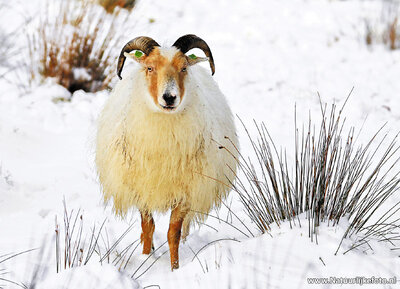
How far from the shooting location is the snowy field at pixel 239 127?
2445mm

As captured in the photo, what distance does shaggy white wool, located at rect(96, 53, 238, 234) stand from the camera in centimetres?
304

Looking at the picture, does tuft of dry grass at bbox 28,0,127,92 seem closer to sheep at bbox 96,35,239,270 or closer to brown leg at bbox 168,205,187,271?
sheep at bbox 96,35,239,270

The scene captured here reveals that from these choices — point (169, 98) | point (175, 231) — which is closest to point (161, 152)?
point (169, 98)

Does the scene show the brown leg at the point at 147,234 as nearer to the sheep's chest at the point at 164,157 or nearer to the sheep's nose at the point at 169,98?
the sheep's chest at the point at 164,157

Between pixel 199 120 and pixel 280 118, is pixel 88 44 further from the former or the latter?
pixel 199 120

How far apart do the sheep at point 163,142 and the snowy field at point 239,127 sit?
0.76 ft

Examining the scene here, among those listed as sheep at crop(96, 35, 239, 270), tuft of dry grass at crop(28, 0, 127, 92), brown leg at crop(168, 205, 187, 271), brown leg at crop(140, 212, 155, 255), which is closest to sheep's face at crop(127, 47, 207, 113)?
sheep at crop(96, 35, 239, 270)

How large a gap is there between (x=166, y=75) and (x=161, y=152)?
46 centimetres

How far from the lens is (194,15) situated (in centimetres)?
845

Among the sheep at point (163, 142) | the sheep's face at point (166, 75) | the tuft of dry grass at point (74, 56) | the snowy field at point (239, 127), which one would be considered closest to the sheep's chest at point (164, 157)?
the sheep at point (163, 142)

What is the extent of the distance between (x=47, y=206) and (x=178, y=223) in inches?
48.3

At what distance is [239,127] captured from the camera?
5.70 meters

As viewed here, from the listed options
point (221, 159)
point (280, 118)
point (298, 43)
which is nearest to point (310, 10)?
point (298, 43)

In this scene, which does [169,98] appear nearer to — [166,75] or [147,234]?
[166,75]
